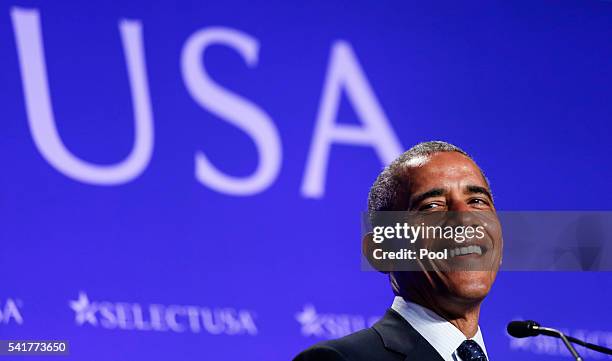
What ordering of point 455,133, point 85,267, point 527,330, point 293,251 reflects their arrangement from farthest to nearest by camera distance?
point 455,133, point 293,251, point 85,267, point 527,330

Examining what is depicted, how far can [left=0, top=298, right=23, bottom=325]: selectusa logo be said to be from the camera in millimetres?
2531

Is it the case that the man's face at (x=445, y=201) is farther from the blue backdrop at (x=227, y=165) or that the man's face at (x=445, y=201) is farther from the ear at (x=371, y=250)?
the blue backdrop at (x=227, y=165)

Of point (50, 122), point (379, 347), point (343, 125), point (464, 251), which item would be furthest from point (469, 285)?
point (50, 122)

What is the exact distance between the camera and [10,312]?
100.0 inches

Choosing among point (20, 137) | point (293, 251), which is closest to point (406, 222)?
point (293, 251)

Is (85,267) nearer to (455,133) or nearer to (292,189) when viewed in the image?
(292,189)

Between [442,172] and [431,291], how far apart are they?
7.2 inches

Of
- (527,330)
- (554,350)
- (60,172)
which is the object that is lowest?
(527,330)

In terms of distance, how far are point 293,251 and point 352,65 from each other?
2.04ft

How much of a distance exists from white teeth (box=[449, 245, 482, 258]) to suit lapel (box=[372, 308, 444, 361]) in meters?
0.13

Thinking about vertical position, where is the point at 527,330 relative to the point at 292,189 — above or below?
below

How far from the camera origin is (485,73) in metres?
3.14

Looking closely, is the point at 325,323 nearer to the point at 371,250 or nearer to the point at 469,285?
the point at 371,250

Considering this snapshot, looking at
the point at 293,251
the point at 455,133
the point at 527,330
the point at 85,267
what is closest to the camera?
the point at 527,330
